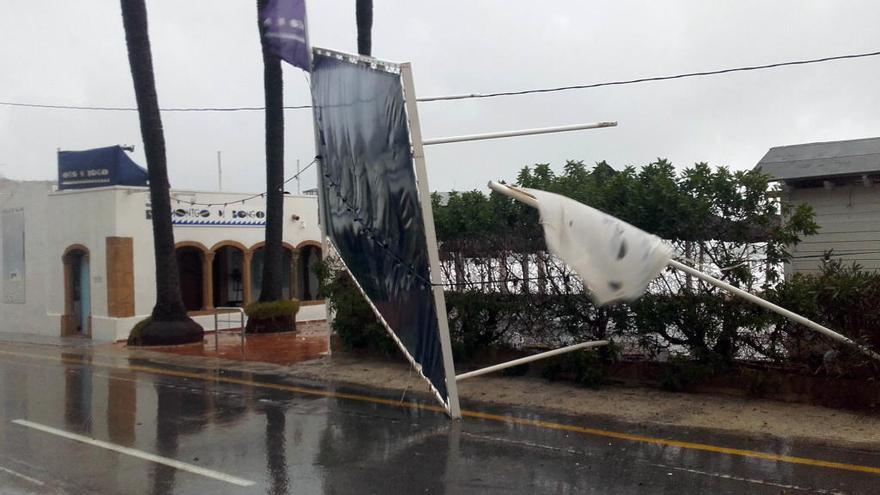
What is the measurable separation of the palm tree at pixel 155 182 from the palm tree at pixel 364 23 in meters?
4.81

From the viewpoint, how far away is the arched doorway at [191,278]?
23.7 metres

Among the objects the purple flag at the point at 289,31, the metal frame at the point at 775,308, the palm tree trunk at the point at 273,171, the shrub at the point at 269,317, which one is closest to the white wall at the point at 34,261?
the shrub at the point at 269,317

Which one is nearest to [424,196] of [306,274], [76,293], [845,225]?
[845,225]

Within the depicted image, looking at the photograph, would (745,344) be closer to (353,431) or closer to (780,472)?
(780,472)

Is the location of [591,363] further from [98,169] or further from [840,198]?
[98,169]

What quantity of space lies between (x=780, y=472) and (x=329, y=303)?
8767mm

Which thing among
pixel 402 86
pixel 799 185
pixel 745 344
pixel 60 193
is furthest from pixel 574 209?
pixel 60 193

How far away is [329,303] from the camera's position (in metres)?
14.1

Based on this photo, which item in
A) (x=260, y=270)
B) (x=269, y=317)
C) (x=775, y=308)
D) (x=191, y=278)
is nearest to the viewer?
(x=775, y=308)

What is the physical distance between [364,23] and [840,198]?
10.1 meters

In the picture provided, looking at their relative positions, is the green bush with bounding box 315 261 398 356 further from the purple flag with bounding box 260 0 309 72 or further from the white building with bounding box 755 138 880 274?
the white building with bounding box 755 138 880 274

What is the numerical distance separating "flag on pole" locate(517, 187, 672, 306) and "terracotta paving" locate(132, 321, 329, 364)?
805 cm

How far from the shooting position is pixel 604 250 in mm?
7371

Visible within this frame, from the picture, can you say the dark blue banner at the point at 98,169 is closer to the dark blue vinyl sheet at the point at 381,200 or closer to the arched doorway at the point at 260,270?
the arched doorway at the point at 260,270
